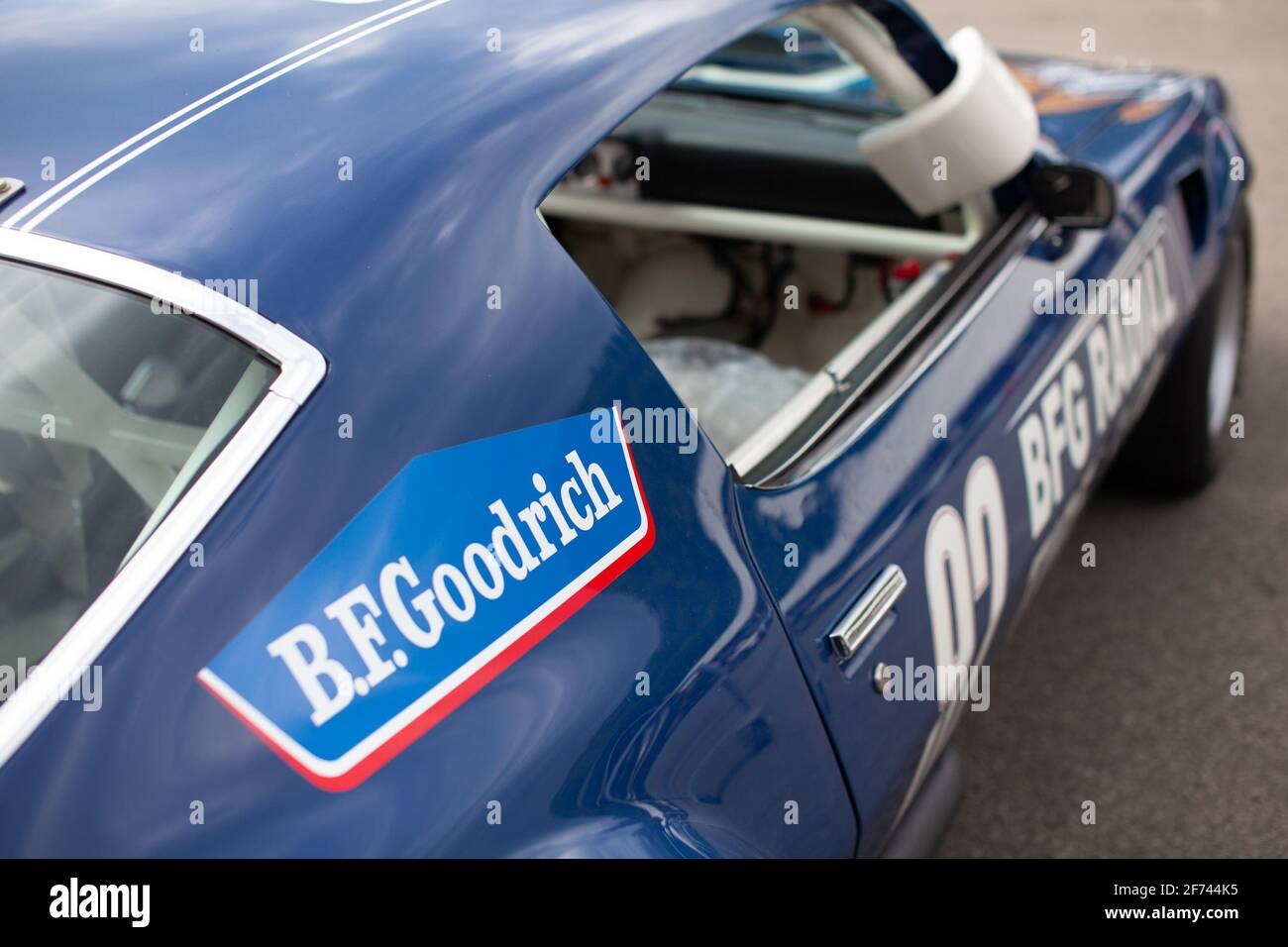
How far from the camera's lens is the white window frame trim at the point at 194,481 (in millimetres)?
1015

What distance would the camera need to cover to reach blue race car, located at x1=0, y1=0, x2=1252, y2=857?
1.05 m

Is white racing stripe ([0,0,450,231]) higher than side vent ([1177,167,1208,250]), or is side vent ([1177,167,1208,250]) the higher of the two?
white racing stripe ([0,0,450,231])

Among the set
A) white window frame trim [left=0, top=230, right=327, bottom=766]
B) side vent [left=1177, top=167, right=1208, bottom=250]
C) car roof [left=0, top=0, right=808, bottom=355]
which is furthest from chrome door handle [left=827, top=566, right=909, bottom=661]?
side vent [left=1177, top=167, right=1208, bottom=250]

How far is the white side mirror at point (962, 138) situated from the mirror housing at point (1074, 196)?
66mm

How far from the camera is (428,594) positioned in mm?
1135

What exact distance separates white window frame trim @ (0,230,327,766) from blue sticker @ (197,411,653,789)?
9 centimetres

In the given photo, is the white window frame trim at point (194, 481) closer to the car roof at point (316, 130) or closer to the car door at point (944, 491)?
the car roof at point (316, 130)

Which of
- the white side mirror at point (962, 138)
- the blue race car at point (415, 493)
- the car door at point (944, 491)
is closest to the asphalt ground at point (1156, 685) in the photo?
the car door at point (944, 491)

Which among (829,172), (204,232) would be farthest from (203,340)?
(829,172)

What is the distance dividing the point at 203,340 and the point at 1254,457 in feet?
10.8

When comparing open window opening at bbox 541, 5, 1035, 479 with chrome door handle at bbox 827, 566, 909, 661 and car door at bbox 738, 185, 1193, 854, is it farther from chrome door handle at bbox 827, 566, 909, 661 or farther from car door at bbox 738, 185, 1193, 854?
chrome door handle at bbox 827, 566, 909, 661

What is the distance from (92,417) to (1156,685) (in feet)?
7.97

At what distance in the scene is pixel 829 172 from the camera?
2748mm
